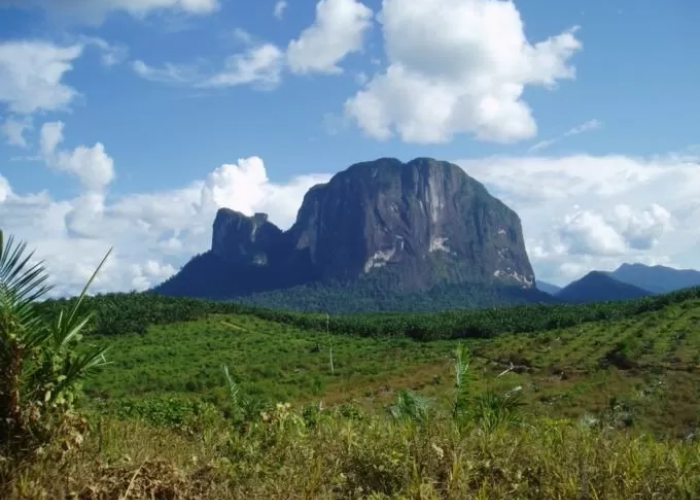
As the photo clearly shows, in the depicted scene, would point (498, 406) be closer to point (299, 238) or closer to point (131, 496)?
point (131, 496)

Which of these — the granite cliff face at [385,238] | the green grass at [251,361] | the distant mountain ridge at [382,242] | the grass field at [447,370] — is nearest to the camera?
the grass field at [447,370]

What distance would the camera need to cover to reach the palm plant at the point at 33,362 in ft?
10.8

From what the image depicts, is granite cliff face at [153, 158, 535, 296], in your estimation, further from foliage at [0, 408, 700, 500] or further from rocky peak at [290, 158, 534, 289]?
foliage at [0, 408, 700, 500]

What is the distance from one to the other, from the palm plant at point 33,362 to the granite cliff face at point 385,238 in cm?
17302

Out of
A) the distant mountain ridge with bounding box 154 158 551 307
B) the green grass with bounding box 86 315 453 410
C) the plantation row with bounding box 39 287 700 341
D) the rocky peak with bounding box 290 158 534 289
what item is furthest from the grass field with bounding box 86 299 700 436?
the rocky peak with bounding box 290 158 534 289

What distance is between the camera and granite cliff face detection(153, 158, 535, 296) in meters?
182

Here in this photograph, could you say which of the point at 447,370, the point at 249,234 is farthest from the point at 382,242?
the point at 447,370

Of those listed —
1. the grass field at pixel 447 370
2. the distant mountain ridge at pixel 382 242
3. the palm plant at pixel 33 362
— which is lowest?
the grass field at pixel 447 370

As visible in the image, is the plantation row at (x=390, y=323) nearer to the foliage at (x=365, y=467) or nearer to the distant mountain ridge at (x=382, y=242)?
the foliage at (x=365, y=467)

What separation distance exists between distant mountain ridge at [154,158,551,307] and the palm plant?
171 metres

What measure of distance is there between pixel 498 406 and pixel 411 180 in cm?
18627

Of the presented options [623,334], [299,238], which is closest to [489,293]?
[299,238]

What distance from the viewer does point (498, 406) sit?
17.9 ft

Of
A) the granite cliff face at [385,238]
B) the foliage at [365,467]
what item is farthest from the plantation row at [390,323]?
the granite cliff face at [385,238]
